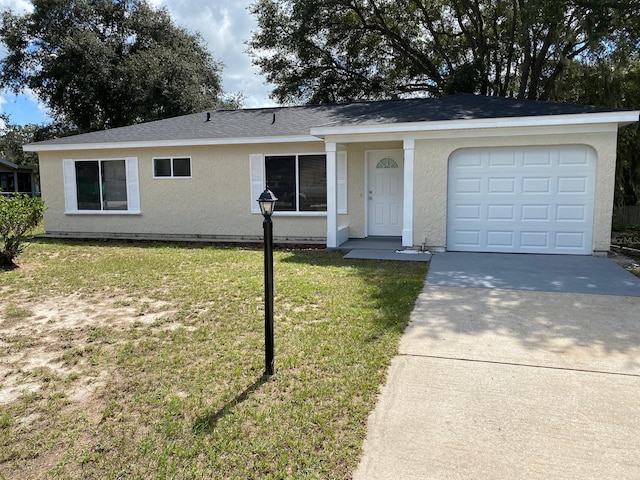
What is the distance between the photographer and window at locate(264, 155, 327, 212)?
1133cm

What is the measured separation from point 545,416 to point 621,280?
4851 mm

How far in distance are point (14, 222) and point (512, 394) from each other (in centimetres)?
871

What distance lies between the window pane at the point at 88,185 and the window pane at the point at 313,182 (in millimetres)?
6069

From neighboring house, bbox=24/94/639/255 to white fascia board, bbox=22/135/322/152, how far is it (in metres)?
0.03

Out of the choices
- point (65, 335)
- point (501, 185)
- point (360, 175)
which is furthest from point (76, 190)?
point (501, 185)

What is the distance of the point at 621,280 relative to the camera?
22.2 feet

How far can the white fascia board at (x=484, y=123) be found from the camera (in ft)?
27.3

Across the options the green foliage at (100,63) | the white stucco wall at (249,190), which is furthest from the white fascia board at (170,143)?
the green foliage at (100,63)

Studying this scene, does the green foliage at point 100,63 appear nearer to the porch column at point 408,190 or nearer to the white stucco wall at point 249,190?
the white stucco wall at point 249,190

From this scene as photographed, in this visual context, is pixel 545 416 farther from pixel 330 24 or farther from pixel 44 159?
pixel 330 24

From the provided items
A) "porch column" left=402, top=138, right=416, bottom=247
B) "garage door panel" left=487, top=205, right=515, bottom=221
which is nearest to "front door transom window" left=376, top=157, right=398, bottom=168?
"porch column" left=402, top=138, right=416, bottom=247

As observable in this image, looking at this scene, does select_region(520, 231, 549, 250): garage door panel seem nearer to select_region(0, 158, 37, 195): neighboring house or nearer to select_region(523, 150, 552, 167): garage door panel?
select_region(523, 150, 552, 167): garage door panel

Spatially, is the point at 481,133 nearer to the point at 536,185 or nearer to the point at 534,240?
the point at 536,185

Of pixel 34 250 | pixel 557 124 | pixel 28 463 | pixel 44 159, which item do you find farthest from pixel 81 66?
pixel 28 463
